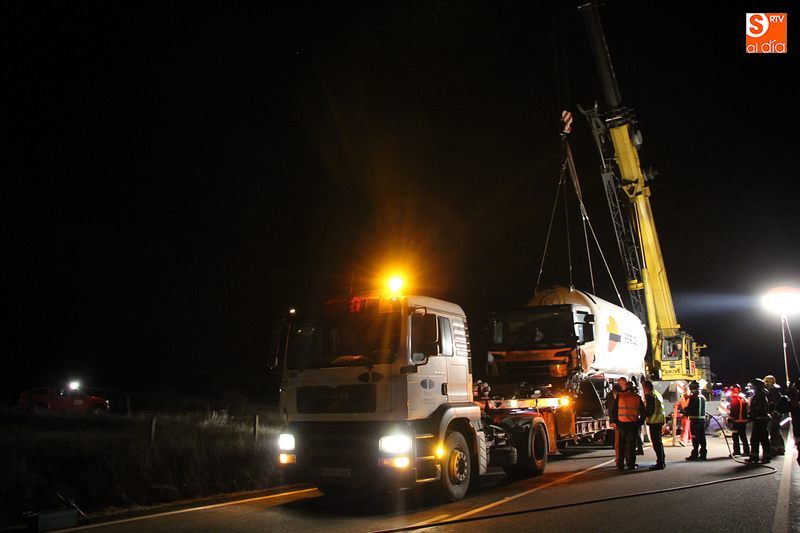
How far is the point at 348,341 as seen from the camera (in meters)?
8.58

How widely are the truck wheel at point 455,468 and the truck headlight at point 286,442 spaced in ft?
6.80

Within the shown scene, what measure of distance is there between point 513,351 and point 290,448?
6.86 meters

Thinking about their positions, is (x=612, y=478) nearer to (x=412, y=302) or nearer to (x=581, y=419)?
(x=581, y=419)

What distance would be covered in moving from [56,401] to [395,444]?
19899mm

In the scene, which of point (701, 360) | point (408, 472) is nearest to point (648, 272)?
point (701, 360)

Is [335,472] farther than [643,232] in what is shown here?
No

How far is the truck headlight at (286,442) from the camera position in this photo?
8523 millimetres

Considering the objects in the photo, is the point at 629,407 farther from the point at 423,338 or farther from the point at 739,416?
the point at 423,338

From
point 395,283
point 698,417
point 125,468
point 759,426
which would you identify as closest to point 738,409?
point 759,426

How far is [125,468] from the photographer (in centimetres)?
991

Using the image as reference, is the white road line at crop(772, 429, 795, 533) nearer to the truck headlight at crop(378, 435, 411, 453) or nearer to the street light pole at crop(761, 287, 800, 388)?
the truck headlight at crop(378, 435, 411, 453)

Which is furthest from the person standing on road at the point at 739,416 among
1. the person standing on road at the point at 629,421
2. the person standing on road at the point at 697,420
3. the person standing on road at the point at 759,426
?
the person standing on road at the point at 629,421

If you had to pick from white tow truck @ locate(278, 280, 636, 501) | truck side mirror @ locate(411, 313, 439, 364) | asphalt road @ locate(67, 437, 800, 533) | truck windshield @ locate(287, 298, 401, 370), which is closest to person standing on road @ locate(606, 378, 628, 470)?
asphalt road @ locate(67, 437, 800, 533)

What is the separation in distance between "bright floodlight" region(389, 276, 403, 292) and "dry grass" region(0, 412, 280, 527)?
4.44 m
